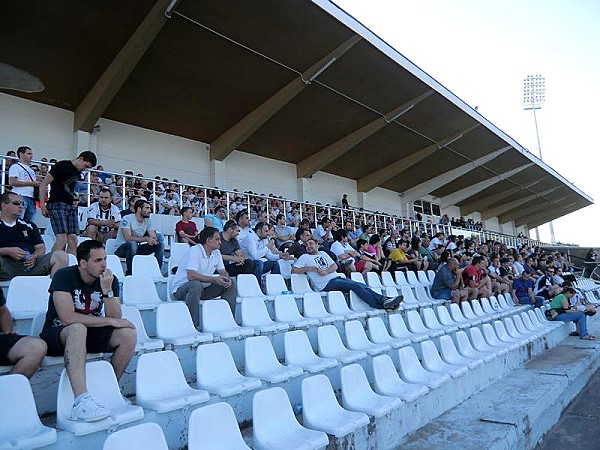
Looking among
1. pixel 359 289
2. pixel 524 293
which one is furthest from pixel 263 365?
pixel 524 293

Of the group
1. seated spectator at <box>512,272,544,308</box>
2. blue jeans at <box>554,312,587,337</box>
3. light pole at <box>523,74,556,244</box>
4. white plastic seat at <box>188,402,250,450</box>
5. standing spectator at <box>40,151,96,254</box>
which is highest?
light pole at <box>523,74,556,244</box>

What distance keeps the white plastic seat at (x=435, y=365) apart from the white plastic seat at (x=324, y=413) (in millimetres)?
1545

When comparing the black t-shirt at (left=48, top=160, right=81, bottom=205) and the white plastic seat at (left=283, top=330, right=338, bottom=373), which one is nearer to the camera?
the white plastic seat at (left=283, top=330, right=338, bottom=373)

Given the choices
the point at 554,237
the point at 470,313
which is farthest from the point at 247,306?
the point at 554,237

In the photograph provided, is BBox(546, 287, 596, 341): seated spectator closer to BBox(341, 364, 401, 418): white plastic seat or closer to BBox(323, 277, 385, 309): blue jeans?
BBox(323, 277, 385, 309): blue jeans

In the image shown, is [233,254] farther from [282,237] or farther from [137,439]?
[137,439]

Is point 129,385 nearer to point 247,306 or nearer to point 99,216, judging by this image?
point 247,306

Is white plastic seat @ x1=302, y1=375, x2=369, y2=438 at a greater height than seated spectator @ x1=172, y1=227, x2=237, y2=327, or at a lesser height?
lesser

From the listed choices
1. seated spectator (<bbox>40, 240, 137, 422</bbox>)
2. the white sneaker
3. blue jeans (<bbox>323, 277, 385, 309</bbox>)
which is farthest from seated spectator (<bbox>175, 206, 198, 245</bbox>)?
the white sneaker

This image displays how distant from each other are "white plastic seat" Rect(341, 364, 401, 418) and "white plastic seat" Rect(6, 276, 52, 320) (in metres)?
2.01

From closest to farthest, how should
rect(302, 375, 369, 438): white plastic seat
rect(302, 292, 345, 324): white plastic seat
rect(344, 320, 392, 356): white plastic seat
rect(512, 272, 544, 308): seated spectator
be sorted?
rect(302, 375, 369, 438): white plastic seat
rect(344, 320, 392, 356): white plastic seat
rect(302, 292, 345, 324): white plastic seat
rect(512, 272, 544, 308): seated spectator

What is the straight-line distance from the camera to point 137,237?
5.58 meters

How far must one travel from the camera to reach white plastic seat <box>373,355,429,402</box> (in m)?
3.33

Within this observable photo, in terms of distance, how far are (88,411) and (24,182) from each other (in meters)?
4.19
